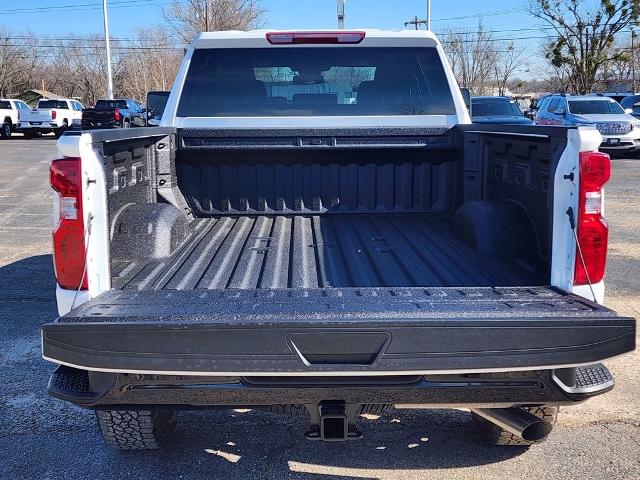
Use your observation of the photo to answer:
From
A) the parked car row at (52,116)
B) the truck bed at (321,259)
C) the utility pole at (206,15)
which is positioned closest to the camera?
the truck bed at (321,259)

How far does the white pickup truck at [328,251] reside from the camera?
8.04 feet

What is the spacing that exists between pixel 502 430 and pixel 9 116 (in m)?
33.8

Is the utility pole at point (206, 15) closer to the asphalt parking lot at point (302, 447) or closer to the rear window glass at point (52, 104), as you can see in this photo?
the rear window glass at point (52, 104)

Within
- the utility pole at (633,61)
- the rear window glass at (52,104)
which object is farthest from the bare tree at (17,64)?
the utility pole at (633,61)

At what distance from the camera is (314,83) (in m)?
4.73

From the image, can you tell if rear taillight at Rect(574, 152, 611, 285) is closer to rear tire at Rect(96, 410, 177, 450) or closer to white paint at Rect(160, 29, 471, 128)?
white paint at Rect(160, 29, 471, 128)

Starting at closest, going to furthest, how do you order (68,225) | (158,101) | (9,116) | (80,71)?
(68,225)
(158,101)
(9,116)
(80,71)

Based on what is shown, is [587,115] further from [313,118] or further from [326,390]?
[326,390]

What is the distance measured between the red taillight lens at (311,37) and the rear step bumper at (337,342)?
2604 millimetres

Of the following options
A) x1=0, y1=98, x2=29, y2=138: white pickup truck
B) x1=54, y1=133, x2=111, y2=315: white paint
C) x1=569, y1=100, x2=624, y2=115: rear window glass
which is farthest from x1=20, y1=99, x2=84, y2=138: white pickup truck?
x1=54, y1=133, x2=111, y2=315: white paint

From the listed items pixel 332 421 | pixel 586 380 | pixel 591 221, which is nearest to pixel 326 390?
pixel 332 421

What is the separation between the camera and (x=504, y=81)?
178 ft

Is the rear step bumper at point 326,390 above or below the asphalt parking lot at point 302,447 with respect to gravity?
above

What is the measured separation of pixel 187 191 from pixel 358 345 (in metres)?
2.45
